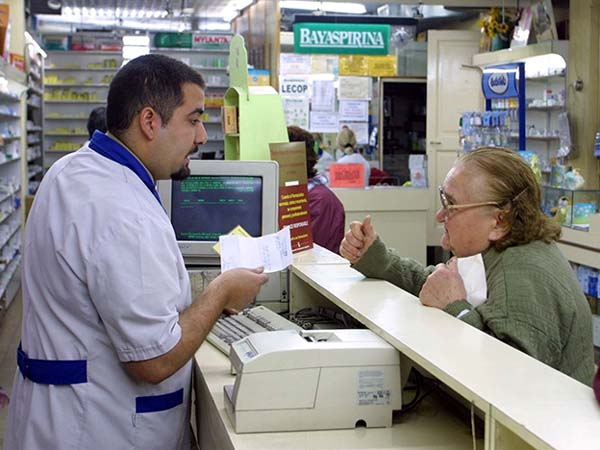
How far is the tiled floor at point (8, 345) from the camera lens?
6070mm

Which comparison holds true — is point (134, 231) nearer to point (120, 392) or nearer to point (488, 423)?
point (120, 392)

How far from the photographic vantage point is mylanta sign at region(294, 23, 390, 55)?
32.0 feet

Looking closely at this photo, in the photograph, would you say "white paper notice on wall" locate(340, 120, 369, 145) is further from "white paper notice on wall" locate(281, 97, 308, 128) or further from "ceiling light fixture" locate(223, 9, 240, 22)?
"ceiling light fixture" locate(223, 9, 240, 22)

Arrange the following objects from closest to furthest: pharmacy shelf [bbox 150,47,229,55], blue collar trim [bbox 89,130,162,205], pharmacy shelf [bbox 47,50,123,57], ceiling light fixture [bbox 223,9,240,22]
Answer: blue collar trim [bbox 89,130,162,205] → ceiling light fixture [bbox 223,9,240,22] → pharmacy shelf [bbox 150,47,229,55] → pharmacy shelf [bbox 47,50,123,57]

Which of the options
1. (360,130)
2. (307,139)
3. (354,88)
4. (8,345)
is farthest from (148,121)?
(360,130)

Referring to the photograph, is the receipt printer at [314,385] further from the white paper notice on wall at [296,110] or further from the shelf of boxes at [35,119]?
the shelf of boxes at [35,119]

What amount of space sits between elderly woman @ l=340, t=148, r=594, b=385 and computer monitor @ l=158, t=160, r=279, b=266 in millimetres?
1147

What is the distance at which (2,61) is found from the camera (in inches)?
320

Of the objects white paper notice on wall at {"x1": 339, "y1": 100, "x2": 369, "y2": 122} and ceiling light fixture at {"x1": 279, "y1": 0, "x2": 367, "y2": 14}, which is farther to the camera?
ceiling light fixture at {"x1": 279, "y1": 0, "x2": 367, "y2": 14}

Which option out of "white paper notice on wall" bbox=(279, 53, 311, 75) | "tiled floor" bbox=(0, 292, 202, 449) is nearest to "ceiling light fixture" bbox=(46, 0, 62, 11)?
"white paper notice on wall" bbox=(279, 53, 311, 75)

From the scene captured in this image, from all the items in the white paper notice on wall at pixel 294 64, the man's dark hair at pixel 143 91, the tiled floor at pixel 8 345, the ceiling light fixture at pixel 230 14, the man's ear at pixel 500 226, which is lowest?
the tiled floor at pixel 8 345

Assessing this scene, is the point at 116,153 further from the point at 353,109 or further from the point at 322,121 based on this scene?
the point at 353,109

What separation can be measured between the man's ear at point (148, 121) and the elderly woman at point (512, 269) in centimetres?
89

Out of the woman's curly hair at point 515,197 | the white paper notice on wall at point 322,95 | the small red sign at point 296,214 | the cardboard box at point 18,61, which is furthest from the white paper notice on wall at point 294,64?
the woman's curly hair at point 515,197
